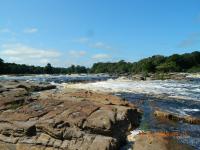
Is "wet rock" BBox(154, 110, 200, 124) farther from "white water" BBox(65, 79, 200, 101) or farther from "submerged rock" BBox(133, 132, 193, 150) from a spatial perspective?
"white water" BBox(65, 79, 200, 101)

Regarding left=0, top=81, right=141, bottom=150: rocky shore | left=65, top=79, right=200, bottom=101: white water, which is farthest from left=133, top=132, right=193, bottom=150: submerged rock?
left=65, top=79, right=200, bottom=101: white water

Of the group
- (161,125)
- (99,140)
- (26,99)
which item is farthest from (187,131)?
(26,99)

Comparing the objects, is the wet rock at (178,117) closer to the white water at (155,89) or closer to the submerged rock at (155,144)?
the submerged rock at (155,144)

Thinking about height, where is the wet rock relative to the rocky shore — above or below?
below

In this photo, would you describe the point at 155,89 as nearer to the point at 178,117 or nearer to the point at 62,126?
the point at 178,117

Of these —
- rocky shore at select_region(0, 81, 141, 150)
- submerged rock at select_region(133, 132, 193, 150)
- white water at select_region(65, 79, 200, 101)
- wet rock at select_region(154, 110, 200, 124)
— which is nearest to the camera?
rocky shore at select_region(0, 81, 141, 150)

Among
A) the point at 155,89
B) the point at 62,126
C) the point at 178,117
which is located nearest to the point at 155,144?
the point at 62,126

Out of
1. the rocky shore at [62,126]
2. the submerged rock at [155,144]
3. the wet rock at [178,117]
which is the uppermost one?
the rocky shore at [62,126]

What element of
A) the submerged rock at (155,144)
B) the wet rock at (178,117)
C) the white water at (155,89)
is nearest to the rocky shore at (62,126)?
the submerged rock at (155,144)

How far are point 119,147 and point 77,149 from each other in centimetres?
257

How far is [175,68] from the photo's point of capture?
182625 mm

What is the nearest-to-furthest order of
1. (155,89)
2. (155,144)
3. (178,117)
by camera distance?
(155,144) < (178,117) < (155,89)

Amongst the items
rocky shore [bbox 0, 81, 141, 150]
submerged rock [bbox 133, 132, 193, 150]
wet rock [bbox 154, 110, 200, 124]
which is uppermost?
rocky shore [bbox 0, 81, 141, 150]

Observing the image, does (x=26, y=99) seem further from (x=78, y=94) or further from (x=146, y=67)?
(x=146, y=67)
